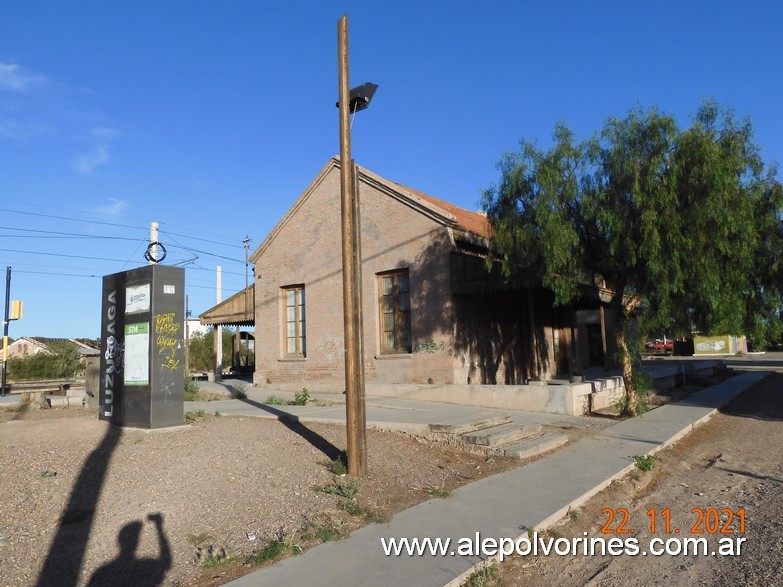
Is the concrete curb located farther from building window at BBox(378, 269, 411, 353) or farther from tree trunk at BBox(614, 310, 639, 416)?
building window at BBox(378, 269, 411, 353)

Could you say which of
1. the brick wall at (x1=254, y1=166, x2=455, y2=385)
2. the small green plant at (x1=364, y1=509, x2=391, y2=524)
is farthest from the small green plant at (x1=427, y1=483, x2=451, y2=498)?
the brick wall at (x1=254, y1=166, x2=455, y2=385)

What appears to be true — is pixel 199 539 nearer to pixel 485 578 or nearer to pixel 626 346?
pixel 485 578

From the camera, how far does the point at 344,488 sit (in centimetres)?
730

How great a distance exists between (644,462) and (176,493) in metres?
7.03

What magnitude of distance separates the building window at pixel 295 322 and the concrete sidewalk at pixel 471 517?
1188 cm

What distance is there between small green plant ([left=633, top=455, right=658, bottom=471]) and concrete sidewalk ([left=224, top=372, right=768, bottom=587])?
20 cm

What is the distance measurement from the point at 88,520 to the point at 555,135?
12.0 meters

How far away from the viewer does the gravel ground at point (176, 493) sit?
5242 millimetres

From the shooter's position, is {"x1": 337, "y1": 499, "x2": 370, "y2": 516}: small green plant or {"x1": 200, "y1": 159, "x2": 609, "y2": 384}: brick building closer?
{"x1": 337, "y1": 499, "x2": 370, "y2": 516}: small green plant

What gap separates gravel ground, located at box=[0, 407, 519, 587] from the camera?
5242 millimetres

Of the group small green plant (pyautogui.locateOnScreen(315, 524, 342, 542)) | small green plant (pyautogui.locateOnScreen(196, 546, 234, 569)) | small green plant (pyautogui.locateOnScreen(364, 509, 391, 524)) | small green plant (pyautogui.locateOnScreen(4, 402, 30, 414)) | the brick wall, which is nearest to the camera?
small green plant (pyautogui.locateOnScreen(196, 546, 234, 569))

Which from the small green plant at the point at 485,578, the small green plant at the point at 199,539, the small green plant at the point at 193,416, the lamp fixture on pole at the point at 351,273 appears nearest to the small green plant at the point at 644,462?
the lamp fixture on pole at the point at 351,273

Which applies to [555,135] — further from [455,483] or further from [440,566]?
[440,566]

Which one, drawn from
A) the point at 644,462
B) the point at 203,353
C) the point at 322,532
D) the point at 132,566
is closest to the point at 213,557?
the point at 132,566
